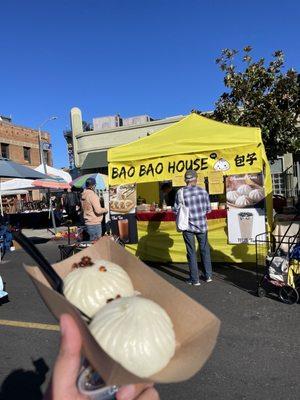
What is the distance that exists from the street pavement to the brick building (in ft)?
104

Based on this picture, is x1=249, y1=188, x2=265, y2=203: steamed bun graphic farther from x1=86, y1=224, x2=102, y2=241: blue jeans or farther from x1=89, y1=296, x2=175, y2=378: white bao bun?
x1=89, y1=296, x2=175, y2=378: white bao bun

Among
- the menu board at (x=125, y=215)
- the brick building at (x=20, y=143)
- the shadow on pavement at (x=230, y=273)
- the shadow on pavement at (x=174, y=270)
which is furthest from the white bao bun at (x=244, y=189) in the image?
the brick building at (x=20, y=143)

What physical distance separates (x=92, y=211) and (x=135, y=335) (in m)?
8.29

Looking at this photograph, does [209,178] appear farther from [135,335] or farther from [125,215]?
[135,335]

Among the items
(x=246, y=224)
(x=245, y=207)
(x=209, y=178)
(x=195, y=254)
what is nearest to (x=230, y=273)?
(x=246, y=224)

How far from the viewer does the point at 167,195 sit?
10.4 meters

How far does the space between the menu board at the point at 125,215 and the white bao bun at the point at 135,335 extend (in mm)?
8288

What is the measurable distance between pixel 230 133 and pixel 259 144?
2.05ft

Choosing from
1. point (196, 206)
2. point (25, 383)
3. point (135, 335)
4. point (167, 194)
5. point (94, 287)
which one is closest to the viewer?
point (135, 335)

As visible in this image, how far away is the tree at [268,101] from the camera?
12.5 m

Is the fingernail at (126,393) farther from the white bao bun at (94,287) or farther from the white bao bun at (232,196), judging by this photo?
the white bao bun at (232,196)

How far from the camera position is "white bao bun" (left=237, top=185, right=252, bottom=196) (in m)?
8.11

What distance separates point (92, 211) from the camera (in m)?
9.21

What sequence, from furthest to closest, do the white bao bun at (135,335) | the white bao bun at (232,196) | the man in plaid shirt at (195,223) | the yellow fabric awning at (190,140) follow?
the white bao bun at (232,196)
the yellow fabric awning at (190,140)
the man in plaid shirt at (195,223)
the white bao bun at (135,335)
